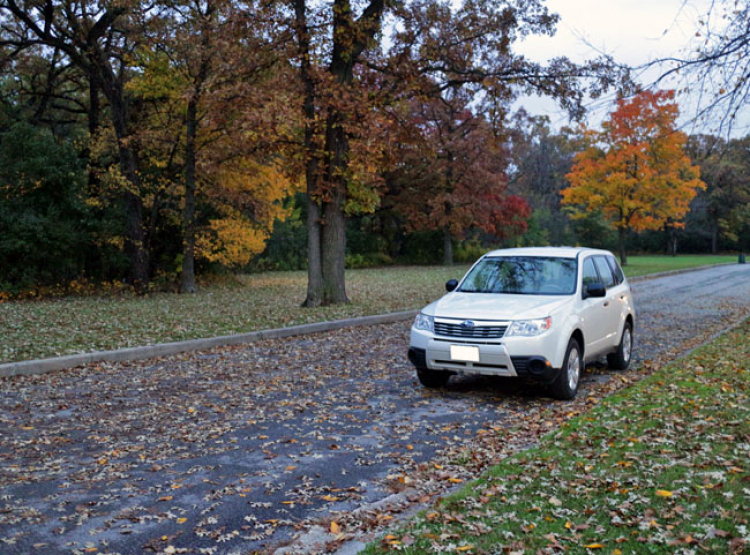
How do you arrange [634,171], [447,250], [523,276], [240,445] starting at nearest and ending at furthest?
1. [240,445]
2. [523,276]
3. [634,171]
4. [447,250]

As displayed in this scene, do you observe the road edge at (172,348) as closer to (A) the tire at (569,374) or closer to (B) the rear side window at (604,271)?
(B) the rear side window at (604,271)

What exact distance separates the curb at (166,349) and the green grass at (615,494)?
23.7ft

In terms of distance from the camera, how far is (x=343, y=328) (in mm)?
14695

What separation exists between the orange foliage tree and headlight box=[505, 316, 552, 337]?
32788mm

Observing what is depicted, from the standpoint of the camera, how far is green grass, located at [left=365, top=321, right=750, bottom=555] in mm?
3820

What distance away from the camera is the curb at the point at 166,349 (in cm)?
961

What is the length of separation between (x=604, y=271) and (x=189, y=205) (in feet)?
54.0

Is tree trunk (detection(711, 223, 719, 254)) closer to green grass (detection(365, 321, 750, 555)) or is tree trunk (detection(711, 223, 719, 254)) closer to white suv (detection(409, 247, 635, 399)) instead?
white suv (detection(409, 247, 635, 399))

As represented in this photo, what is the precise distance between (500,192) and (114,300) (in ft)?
107

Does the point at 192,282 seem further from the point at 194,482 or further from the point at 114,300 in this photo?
the point at 194,482

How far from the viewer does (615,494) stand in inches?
179

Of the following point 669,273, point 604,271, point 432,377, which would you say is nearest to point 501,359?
Answer: point 432,377

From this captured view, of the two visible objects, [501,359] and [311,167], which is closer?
[501,359]

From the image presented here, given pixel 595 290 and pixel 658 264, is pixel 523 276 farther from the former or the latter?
pixel 658 264
